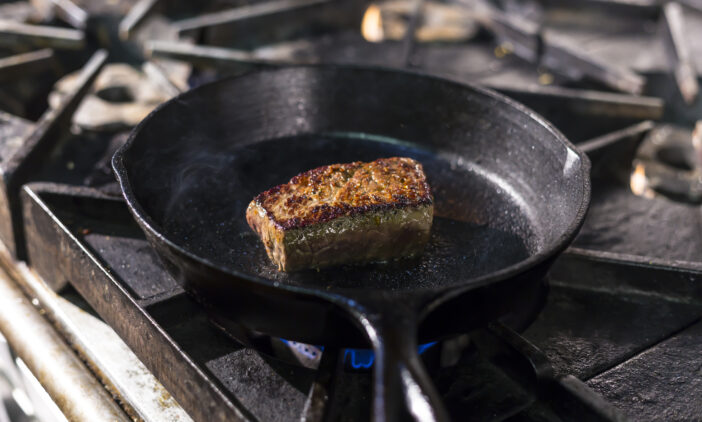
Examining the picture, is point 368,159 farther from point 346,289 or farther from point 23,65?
point 23,65

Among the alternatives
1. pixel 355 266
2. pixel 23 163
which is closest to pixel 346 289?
pixel 355 266

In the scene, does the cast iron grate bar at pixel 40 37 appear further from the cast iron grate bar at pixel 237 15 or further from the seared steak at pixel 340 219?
the seared steak at pixel 340 219

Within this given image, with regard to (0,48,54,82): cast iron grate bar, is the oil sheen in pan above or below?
below

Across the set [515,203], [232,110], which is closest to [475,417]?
[515,203]

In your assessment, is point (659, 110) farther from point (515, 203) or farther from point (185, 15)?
point (185, 15)

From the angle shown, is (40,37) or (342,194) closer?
(342,194)

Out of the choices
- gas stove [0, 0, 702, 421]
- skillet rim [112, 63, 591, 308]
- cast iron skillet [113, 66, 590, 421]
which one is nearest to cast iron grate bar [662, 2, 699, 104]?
gas stove [0, 0, 702, 421]

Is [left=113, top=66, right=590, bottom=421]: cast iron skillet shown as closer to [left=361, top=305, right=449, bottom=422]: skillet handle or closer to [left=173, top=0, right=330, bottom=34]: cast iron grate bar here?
[left=361, top=305, right=449, bottom=422]: skillet handle
